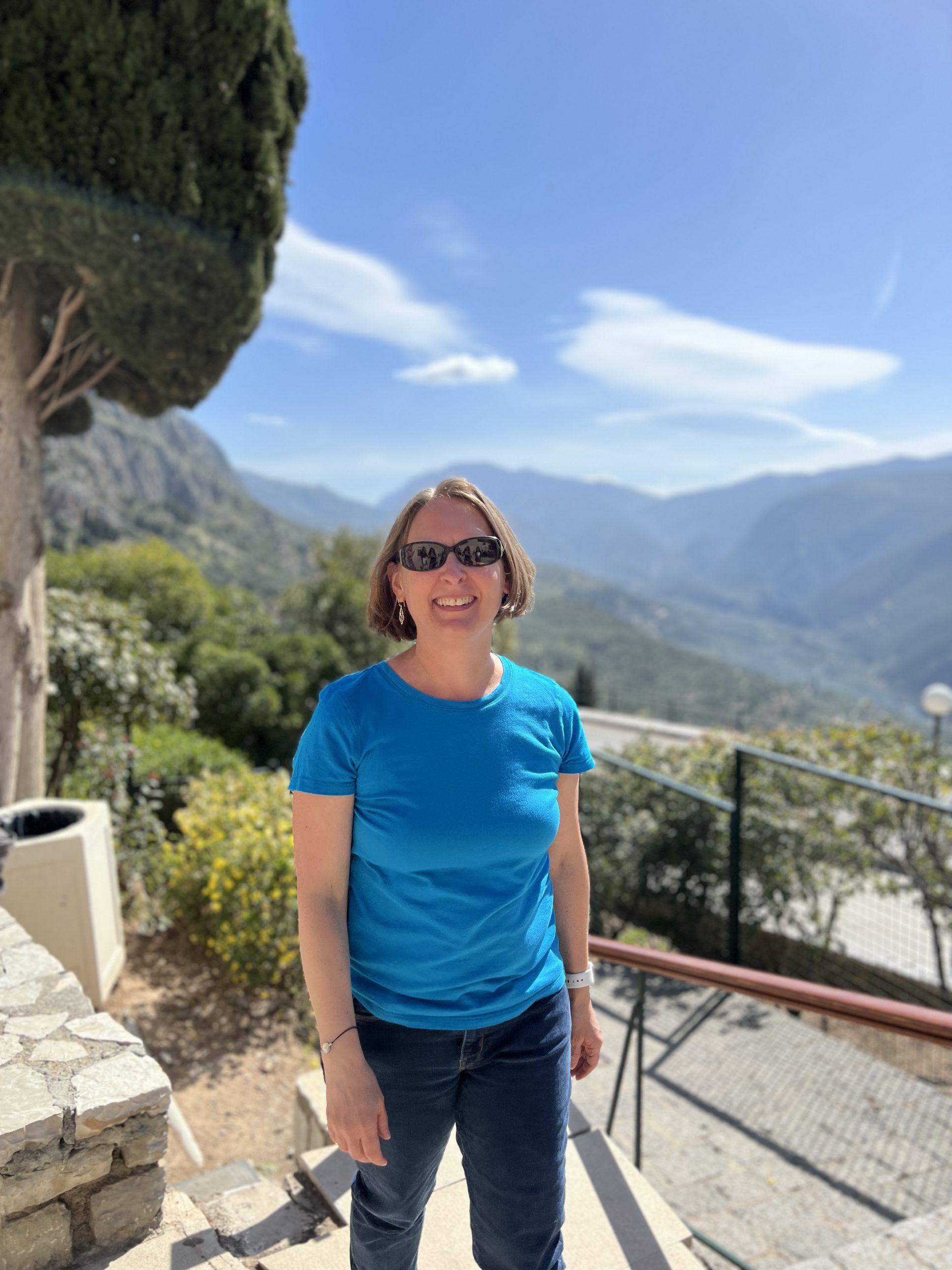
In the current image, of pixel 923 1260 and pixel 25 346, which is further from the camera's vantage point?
pixel 25 346

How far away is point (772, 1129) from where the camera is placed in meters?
3.88

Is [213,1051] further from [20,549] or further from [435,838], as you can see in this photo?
Answer: [435,838]

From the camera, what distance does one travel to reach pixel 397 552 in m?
1.49

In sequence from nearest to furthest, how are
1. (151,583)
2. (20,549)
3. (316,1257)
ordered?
(316,1257)
(20,549)
(151,583)

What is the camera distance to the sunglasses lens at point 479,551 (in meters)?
1.42

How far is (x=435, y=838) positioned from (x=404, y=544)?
1.69 ft

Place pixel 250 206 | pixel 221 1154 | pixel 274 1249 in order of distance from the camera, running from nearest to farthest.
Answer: pixel 274 1249 → pixel 221 1154 → pixel 250 206

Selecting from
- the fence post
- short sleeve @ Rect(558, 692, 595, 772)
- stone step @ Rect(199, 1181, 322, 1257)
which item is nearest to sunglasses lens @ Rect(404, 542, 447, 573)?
short sleeve @ Rect(558, 692, 595, 772)

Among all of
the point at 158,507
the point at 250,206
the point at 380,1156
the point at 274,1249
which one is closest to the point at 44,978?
the point at 274,1249

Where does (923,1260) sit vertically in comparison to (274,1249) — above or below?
below

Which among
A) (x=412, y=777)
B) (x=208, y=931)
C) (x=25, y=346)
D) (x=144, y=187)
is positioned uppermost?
(x=144, y=187)

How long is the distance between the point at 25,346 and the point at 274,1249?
4296 millimetres

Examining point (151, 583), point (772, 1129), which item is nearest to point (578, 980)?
point (772, 1129)

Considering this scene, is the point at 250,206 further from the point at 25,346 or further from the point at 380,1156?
the point at 380,1156
